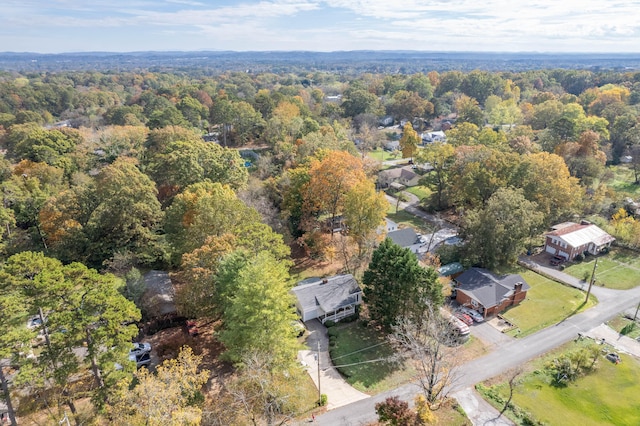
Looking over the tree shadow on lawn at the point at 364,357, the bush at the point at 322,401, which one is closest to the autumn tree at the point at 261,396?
the bush at the point at 322,401

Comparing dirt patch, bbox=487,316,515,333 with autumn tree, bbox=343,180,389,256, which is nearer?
dirt patch, bbox=487,316,515,333

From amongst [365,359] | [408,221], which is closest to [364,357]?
[365,359]

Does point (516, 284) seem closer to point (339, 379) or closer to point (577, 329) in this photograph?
point (577, 329)

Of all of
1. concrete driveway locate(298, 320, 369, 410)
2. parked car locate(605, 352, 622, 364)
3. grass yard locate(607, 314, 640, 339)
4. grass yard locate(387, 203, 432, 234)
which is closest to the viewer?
concrete driveway locate(298, 320, 369, 410)

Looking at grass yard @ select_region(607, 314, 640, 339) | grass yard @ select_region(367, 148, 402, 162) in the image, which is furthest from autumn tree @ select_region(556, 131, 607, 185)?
grass yard @ select_region(367, 148, 402, 162)

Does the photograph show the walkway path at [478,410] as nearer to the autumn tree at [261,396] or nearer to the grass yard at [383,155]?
the autumn tree at [261,396]

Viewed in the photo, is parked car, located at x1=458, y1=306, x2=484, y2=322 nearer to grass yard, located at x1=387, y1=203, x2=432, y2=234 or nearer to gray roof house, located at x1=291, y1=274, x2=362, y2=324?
gray roof house, located at x1=291, y1=274, x2=362, y2=324
